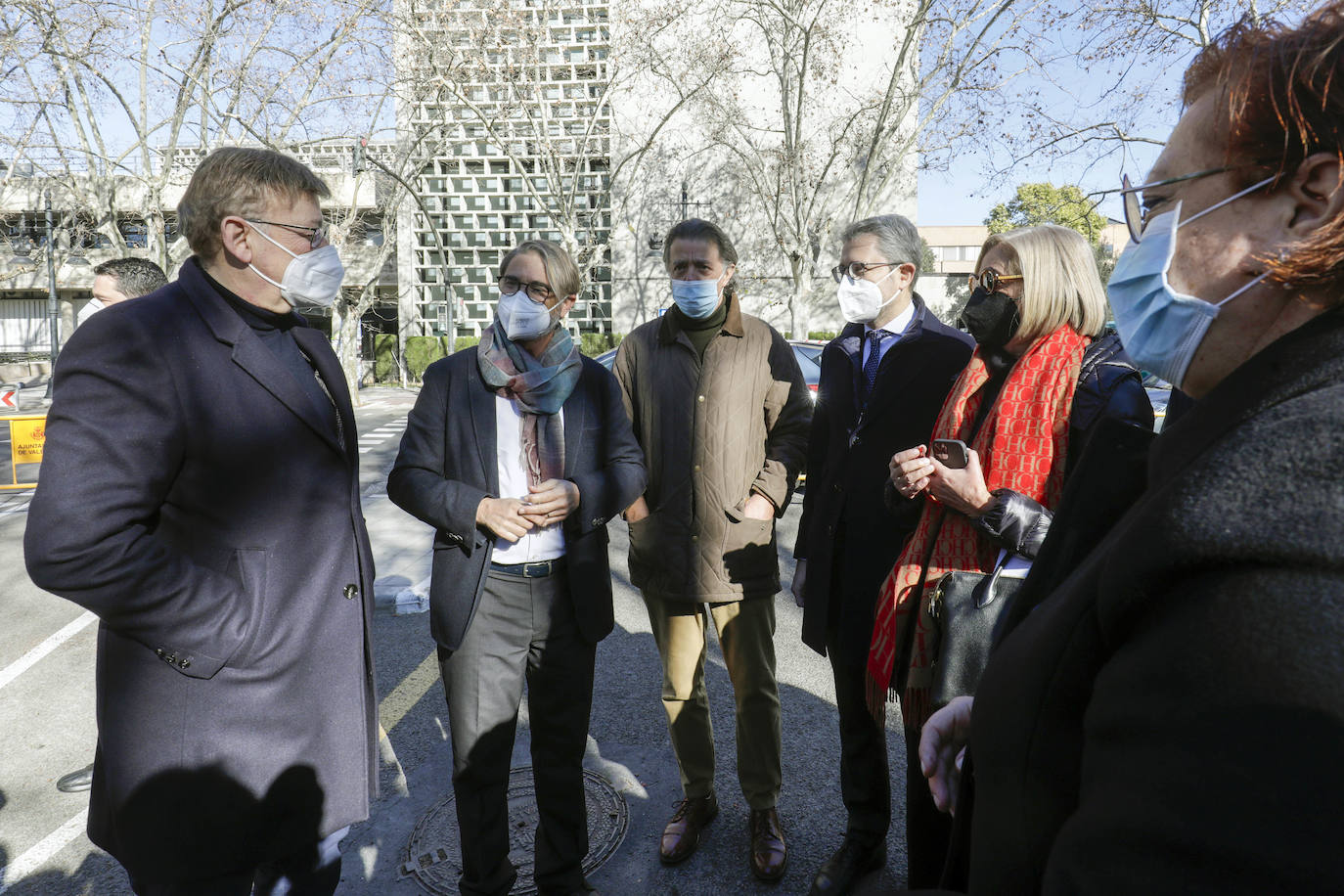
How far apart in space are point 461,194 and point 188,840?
98.6ft

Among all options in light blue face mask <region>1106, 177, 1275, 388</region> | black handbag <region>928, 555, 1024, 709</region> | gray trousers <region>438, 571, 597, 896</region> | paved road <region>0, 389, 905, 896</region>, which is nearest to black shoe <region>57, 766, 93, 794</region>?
paved road <region>0, 389, 905, 896</region>

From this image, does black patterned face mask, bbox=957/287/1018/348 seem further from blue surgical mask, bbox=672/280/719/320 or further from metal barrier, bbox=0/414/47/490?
metal barrier, bbox=0/414/47/490

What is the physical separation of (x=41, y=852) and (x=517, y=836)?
173 centimetres

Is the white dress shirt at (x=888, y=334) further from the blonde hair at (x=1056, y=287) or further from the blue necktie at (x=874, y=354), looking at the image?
the blonde hair at (x=1056, y=287)

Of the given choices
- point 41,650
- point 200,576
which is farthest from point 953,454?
point 41,650

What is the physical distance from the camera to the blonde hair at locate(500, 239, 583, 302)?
8.86 feet

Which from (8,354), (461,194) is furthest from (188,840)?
(8,354)

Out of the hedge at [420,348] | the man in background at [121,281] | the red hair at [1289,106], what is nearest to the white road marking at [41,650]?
the man in background at [121,281]

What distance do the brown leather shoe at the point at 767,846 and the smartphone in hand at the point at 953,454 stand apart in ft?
5.16

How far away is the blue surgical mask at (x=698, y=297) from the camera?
3156 millimetres

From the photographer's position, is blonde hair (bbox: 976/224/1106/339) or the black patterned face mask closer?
blonde hair (bbox: 976/224/1106/339)

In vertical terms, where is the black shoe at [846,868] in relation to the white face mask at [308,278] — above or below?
below

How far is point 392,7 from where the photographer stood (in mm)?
17328

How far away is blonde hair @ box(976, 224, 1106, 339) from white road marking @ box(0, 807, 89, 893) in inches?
136
